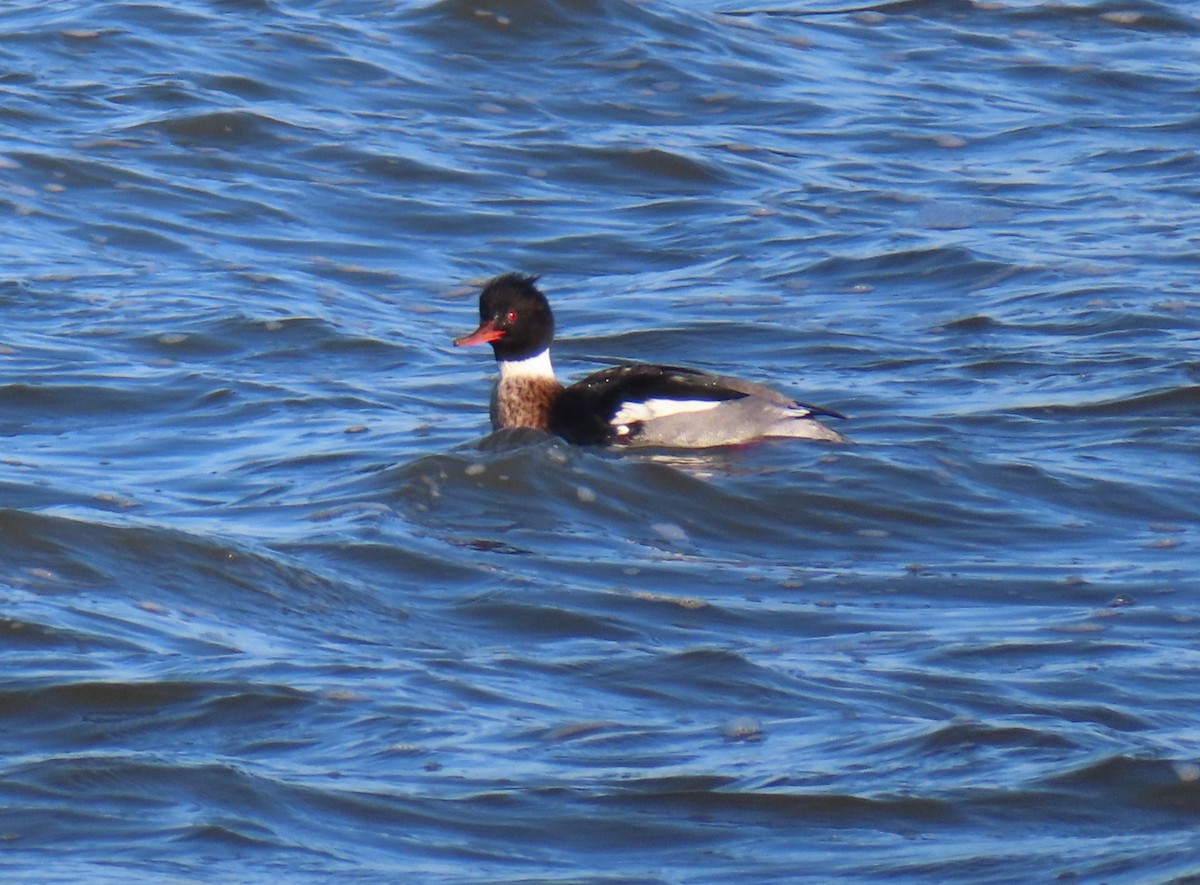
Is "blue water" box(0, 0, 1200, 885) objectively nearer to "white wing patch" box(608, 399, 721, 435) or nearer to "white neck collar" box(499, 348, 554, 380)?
"white wing patch" box(608, 399, 721, 435)

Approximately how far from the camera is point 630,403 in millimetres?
9938

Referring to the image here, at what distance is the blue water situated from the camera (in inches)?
224

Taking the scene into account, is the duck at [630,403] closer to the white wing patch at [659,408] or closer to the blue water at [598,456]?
the white wing patch at [659,408]

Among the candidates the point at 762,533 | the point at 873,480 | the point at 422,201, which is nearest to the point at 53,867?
the point at 762,533

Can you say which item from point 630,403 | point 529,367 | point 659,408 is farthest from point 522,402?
point 659,408

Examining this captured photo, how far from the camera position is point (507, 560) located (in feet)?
26.6

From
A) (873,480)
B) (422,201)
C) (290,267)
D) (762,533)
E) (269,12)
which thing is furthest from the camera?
(269,12)

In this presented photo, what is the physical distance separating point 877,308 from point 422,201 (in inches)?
130

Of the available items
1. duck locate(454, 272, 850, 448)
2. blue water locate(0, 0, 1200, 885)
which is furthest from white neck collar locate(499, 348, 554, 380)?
blue water locate(0, 0, 1200, 885)

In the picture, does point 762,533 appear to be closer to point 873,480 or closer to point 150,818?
point 873,480

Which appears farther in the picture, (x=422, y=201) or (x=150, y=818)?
(x=422, y=201)

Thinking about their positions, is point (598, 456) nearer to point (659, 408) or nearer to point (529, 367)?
point (659, 408)

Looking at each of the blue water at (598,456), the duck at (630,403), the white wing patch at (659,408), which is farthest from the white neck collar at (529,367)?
the white wing patch at (659,408)

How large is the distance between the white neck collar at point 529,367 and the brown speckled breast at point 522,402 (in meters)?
0.03
